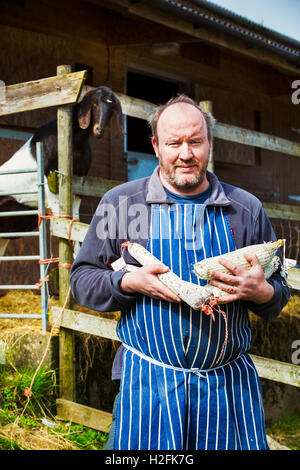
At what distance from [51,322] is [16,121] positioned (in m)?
3.04

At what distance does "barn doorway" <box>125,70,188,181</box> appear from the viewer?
728cm

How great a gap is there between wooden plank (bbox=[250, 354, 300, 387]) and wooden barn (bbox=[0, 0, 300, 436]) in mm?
1537

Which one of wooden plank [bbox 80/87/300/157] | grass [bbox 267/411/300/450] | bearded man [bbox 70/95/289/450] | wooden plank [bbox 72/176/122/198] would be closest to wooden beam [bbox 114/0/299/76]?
wooden plank [bbox 80/87/300/157]

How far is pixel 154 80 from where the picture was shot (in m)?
7.97

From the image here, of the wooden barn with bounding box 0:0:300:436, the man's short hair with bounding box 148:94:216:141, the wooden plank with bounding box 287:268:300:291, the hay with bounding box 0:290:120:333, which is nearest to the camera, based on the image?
the man's short hair with bounding box 148:94:216:141

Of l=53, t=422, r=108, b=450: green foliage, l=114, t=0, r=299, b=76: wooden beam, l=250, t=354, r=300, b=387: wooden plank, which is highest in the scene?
l=114, t=0, r=299, b=76: wooden beam

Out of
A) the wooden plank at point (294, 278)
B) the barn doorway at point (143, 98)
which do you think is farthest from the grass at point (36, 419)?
the barn doorway at point (143, 98)

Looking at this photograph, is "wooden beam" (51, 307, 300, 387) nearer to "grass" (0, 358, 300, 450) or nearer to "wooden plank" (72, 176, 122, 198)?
"grass" (0, 358, 300, 450)

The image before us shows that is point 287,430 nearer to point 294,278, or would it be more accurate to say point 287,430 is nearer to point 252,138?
point 294,278

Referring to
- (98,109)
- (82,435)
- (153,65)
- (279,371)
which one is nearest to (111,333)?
(82,435)

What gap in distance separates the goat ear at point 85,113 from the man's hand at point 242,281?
119 inches

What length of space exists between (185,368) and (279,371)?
55.4 inches
